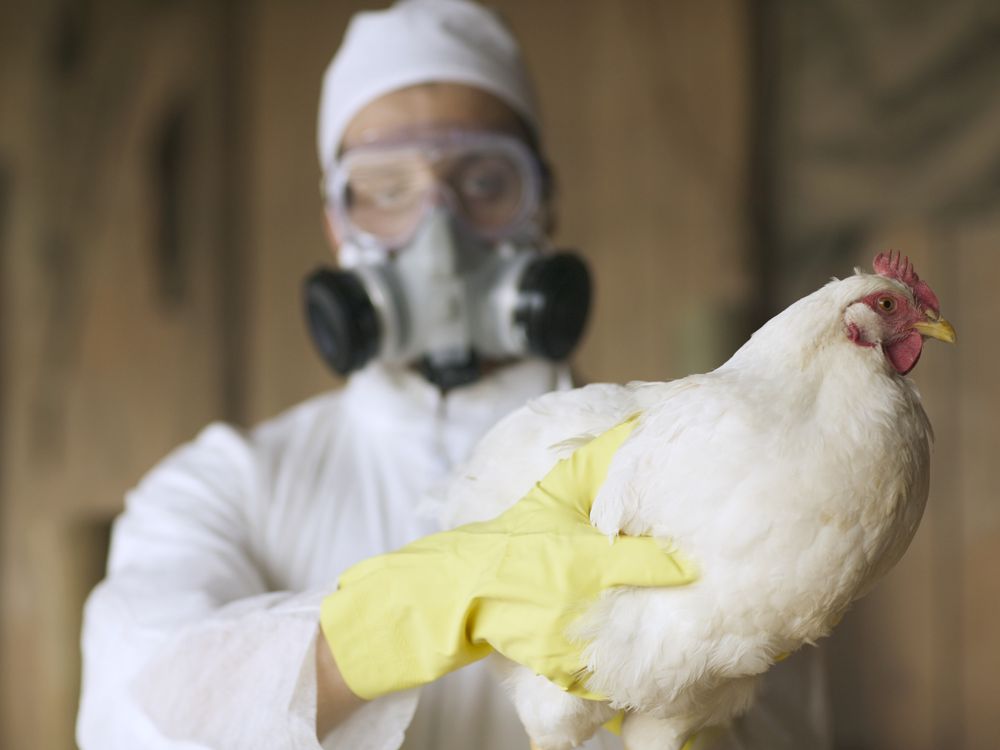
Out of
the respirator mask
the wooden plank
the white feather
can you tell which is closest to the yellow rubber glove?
the white feather

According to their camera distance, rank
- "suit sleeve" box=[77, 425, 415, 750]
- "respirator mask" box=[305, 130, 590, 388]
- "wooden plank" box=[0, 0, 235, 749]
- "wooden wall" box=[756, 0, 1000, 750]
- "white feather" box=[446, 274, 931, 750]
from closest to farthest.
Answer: "white feather" box=[446, 274, 931, 750], "suit sleeve" box=[77, 425, 415, 750], "respirator mask" box=[305, 130, 590, 388], "wooden wall" box=[756, 0, 1000, 750], "wooden plank" box=[0, 0, 235, 749]

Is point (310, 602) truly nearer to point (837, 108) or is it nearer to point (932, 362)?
point (932, 362)

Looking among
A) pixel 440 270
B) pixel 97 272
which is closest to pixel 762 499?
pixel 440 270

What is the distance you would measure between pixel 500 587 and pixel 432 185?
25.4 inches

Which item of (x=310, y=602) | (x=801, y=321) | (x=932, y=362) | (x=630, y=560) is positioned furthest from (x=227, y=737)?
(x=932, y=362)

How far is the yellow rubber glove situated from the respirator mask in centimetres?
44

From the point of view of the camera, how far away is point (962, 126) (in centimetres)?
188

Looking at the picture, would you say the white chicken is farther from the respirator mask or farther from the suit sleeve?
the respirator mask

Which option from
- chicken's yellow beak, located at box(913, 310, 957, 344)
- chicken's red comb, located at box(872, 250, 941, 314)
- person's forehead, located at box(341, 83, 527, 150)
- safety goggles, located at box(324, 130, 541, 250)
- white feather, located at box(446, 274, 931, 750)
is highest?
person's forehead, located at box(341, 83, 527, 150)

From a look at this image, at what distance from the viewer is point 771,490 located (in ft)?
2.08

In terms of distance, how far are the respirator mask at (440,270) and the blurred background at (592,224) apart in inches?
34.7

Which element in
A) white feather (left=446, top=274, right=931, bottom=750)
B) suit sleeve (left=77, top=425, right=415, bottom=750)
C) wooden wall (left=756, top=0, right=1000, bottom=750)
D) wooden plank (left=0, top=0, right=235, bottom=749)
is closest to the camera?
white feather (left=446, top=274, right=931, bottom=750)

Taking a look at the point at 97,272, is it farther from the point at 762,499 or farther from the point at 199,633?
the point at 762,499

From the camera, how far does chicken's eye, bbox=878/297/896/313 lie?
26.6 inches
